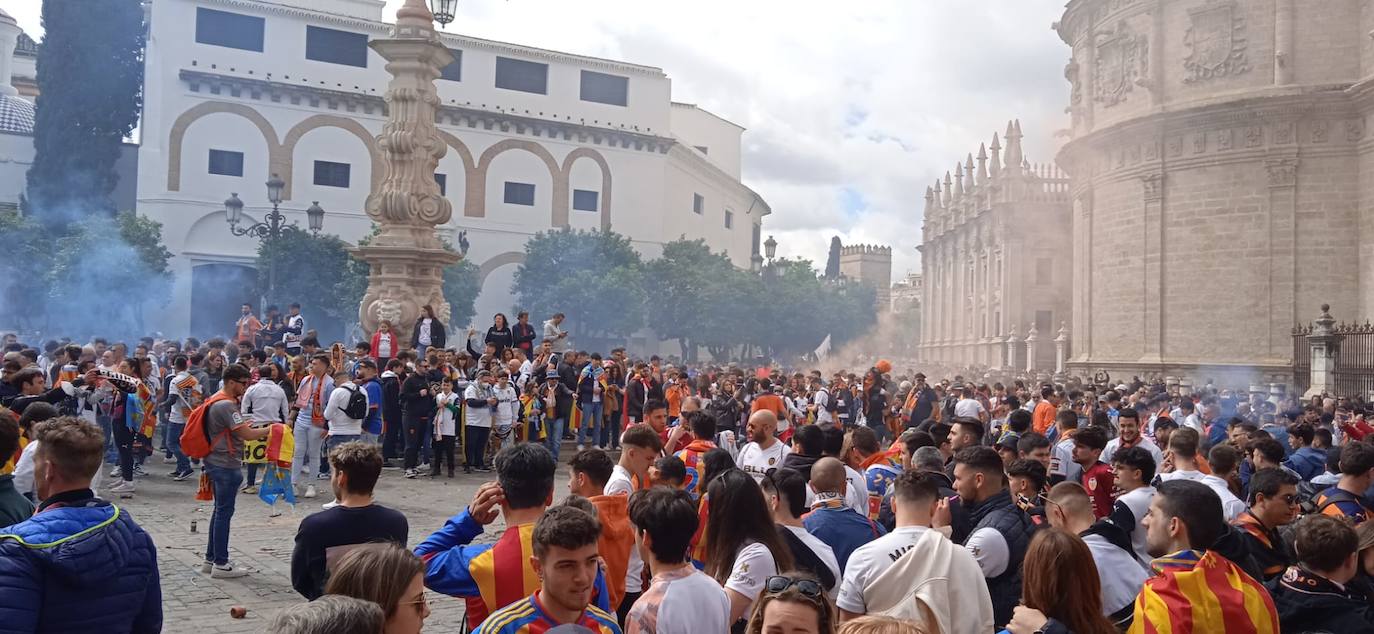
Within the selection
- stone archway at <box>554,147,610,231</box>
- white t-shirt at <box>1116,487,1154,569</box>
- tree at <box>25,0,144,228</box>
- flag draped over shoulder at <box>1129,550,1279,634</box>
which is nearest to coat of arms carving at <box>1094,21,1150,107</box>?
stone archway at <box>554,147,610,231</box>

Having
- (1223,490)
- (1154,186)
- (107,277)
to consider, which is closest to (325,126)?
(107,277)

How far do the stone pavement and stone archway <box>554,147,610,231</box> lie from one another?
3691 centimetres

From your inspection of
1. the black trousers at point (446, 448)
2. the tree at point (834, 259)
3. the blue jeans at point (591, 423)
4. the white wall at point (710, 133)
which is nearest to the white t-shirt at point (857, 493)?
the black trousers at point (446, 448)

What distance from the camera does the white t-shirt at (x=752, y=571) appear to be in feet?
14.4

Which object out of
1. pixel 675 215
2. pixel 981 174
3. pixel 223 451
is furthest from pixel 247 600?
pixel 981 174

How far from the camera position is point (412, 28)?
1742 centimetres

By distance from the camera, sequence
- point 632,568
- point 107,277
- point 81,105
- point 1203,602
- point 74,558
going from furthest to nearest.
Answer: point 81,105
point 107,277
point 632,568
point 1203,602
point 74,558

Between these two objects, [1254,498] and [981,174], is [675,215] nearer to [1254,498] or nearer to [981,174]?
[981,174]

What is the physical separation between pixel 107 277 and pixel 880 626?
38.5 metres

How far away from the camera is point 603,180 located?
52.8 metres

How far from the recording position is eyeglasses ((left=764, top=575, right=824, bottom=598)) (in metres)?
3.04

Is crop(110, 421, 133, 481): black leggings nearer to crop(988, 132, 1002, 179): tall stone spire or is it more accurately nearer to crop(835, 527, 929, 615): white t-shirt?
crop(835, 527, 929, 615): white t-shirt

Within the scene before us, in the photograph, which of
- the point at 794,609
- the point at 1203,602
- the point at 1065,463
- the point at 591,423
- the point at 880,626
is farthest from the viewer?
the point at 591,423

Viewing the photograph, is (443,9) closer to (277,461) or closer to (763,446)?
(277,461)
